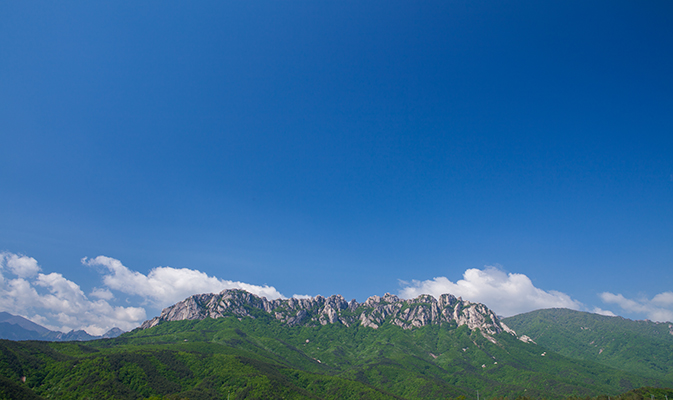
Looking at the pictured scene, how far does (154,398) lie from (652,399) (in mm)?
296062

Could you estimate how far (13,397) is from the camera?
178 meters

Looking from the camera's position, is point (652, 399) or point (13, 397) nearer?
point (13, 397)

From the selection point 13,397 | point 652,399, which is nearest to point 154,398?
point 13,397

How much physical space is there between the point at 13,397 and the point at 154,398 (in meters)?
68.9

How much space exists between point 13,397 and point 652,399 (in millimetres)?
362193

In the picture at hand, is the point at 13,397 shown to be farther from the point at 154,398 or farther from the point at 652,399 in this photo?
the point at 652,399

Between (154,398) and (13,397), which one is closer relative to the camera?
(13,397)

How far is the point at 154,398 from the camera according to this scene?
645 ft
